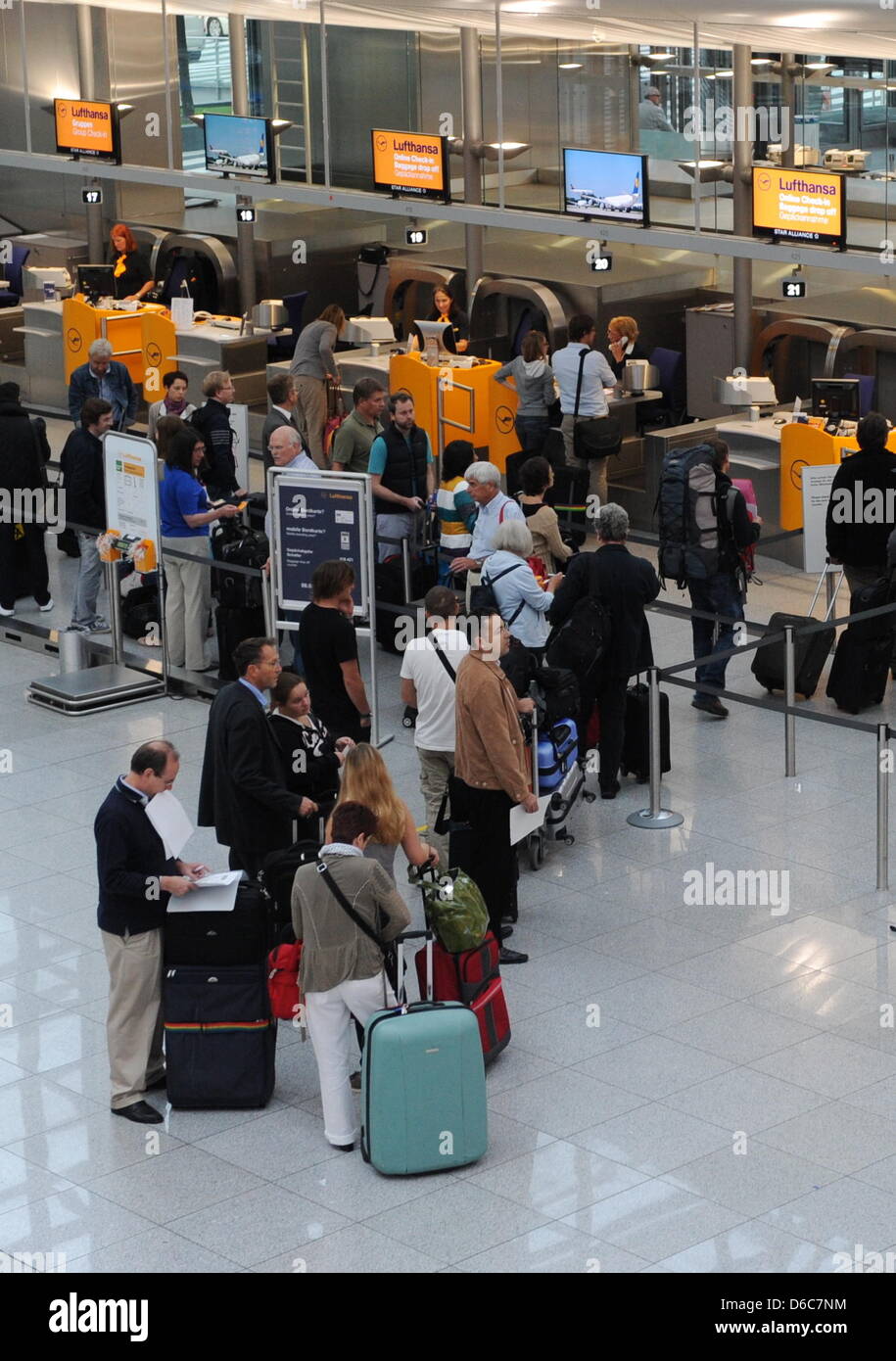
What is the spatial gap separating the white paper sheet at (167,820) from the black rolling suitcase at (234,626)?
4.38 meters

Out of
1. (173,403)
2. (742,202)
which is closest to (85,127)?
(173,403)

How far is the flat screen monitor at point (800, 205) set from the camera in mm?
12664

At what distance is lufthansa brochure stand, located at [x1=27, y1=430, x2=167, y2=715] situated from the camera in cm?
1099

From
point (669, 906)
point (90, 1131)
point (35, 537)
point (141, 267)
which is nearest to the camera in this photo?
point (90, 1131)

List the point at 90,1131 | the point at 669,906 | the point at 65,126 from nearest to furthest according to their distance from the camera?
1. the point at 90,1131
2. the point at 669,906
3. the point at 65,126

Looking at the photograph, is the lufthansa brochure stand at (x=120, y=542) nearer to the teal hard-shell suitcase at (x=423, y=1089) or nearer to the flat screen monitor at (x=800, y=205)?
the flat screen monitor at (x=800, y=205)

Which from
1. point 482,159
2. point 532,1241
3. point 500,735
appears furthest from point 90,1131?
point 482,159

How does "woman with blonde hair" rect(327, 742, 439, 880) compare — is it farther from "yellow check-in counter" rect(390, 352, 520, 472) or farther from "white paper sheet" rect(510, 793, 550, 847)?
"yellow check-in counter" rect(390, 352, 520, 472)

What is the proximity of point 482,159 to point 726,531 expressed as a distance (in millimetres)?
8092

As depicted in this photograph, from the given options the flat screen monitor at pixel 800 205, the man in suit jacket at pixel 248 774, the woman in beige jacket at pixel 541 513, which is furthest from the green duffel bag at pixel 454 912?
the flat screen monitor at pixel 800 205

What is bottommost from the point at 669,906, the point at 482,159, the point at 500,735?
the point at 669,906
